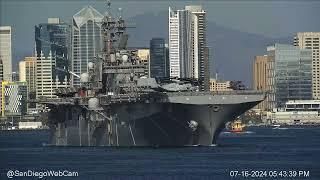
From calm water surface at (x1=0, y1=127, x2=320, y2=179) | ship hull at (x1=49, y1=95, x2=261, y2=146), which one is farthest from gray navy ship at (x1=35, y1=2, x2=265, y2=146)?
calm water surface at (x1=0, y1=127, x2=320, y2=179)

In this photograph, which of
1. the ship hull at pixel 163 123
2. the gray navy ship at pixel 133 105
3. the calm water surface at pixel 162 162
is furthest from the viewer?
the ship hull at pixel 163 123

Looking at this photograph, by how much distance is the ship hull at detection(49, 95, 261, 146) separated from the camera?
85250 mm

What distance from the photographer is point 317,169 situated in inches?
2655

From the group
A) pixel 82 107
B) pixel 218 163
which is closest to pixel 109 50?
pixel 82 107

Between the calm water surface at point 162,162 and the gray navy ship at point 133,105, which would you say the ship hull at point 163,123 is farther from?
the calm water surface at point 162,162

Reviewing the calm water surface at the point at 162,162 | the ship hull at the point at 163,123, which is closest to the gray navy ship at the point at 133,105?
the ship hull at the point at 163,123

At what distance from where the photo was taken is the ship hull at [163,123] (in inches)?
3356

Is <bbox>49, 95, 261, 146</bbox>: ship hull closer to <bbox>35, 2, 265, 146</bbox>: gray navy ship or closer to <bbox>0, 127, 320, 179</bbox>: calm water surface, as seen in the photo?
<bbox>35, 2, 265, 146</bbox>: gray navy ship

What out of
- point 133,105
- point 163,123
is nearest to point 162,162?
point 163,123

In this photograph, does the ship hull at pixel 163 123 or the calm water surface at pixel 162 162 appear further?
the ship hull at pixel 163 123

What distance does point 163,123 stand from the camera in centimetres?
8594

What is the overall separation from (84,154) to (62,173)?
2044cm

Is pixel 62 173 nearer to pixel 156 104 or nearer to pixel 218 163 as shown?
pixel 218 163

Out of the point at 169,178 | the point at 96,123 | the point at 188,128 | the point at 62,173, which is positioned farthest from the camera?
the point at 96,123
